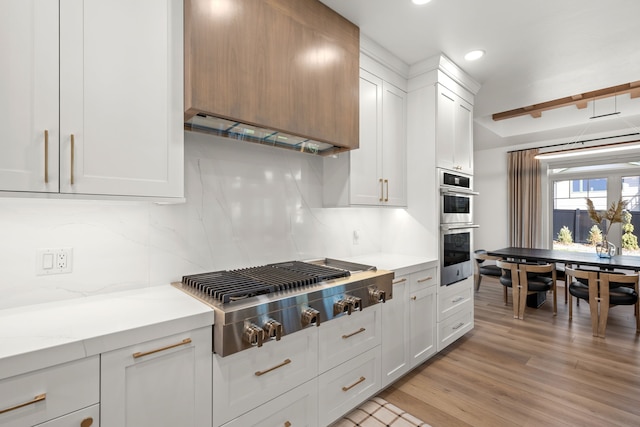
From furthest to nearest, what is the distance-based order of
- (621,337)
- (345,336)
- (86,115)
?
(621,337), (345,336), (86,115)

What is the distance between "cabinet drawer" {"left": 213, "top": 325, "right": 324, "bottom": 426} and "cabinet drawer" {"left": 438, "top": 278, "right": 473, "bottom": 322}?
152cm

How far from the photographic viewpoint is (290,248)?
2.33 meters

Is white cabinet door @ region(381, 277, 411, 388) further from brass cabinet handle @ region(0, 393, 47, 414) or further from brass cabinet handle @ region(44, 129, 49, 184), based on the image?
brass cabinet handle @ region(44, 129, 49, 184)

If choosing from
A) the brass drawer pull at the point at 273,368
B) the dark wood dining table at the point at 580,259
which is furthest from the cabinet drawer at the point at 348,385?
the dark wood dining table at the point at 580,259

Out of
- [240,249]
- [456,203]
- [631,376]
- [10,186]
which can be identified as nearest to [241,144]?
[240,249]

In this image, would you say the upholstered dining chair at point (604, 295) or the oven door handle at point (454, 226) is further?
the upholstered dining chair at point (604, 295)

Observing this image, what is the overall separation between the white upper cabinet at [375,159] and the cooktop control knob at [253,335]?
1.25 metres

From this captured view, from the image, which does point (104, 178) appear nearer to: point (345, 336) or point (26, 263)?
point (26, 263)

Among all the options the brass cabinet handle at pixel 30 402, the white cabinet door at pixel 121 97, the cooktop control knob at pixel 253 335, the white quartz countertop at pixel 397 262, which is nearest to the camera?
the brass cabinet handle at pixel 30 402

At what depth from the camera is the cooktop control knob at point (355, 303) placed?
1.74m

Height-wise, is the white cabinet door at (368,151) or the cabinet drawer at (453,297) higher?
the white cabinet door at (368,151)

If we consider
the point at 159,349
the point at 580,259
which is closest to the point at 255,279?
the point at 159,349

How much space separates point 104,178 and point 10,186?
274 mm

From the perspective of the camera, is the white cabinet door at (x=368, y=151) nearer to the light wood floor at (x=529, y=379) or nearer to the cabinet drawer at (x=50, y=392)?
the light wood floor at (x=529, y=379)
